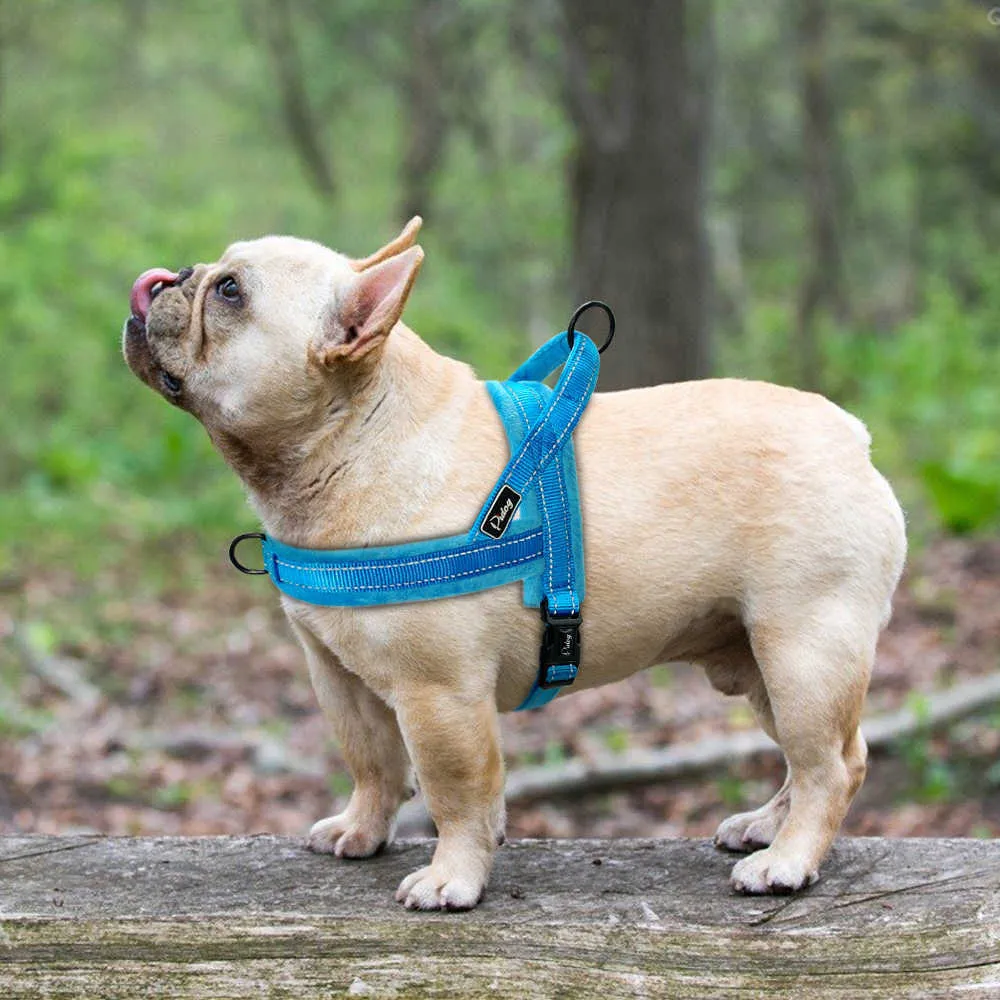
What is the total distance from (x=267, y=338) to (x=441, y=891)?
1382 millimetres

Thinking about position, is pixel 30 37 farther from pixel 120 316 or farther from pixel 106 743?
pixel 106 743

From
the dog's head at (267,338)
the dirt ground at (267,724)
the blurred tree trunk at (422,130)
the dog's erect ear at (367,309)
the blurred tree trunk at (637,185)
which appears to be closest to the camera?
the dog's erect ear at (367,309)

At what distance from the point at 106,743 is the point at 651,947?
16.5 ft

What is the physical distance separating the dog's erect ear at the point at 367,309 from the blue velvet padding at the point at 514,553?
0.45 m

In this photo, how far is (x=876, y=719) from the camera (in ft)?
22.7

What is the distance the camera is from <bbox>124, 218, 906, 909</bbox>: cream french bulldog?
3092mm

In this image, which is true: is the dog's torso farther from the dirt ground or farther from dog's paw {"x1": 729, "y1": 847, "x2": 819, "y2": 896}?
the dirt ground

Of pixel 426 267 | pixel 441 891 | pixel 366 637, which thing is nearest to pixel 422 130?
pixel 426 267

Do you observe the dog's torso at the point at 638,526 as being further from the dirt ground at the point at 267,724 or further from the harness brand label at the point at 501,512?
the dirt ground at the point at 267,724

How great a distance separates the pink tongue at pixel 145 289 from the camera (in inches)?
128

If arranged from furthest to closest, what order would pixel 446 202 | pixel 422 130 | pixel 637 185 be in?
pixel 446 202
pixel 422 130
pixel 637 185

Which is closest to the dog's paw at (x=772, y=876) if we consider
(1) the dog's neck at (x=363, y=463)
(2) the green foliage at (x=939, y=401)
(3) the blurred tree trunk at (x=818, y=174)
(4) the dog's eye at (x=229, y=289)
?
(1) the dog's neck at (x=363, y=463)

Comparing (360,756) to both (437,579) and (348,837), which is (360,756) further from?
(437,579)

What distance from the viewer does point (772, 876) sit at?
3275mm
